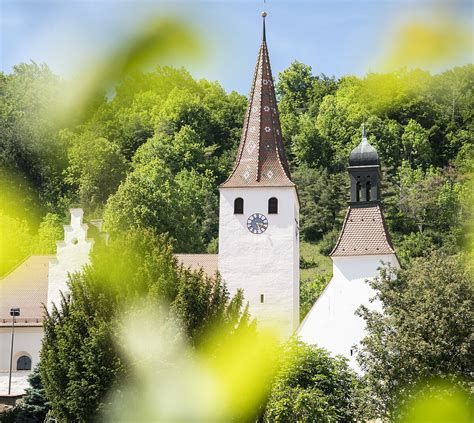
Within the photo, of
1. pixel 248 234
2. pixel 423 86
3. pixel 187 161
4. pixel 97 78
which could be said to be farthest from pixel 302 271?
pixel 97 78

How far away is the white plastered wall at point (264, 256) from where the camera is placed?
43906mm

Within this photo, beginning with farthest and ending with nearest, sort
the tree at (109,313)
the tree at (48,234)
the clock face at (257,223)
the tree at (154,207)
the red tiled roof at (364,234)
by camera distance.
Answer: the tree at (48,234) < the tree at (154,207) < the clock face at (257,223) < the red tiled roof at (364,234) < the tree at (109,313)

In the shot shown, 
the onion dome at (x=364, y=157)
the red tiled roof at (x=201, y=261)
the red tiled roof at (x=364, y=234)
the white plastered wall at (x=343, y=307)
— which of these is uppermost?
the onion dome at (x=364, y=157)

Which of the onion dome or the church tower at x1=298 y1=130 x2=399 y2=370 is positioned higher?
the onion dome

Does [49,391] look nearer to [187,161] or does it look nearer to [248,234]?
[248,234]

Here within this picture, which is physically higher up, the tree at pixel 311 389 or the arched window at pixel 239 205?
the arched window at pixel 239 205

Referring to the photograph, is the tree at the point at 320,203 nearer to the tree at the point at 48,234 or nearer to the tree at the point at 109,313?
the tree at the point at 48,234

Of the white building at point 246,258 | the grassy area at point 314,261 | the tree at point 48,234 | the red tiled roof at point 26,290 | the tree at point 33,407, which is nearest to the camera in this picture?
the tree at point 33,407

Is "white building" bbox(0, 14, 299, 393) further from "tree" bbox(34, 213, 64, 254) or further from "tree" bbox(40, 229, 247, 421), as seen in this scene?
"tree" bbox(34, 213, 64, 254)

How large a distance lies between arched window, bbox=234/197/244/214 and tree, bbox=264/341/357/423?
1244 centimetres

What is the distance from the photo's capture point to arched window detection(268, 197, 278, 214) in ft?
149

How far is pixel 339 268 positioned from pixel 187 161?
125ft

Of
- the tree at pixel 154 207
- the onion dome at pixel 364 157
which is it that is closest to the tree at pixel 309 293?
the tree at pixel 154 207

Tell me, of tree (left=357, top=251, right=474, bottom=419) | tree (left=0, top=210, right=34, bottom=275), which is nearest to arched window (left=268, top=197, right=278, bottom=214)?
tree (left=357, top=251, right=474, bottom=419)
